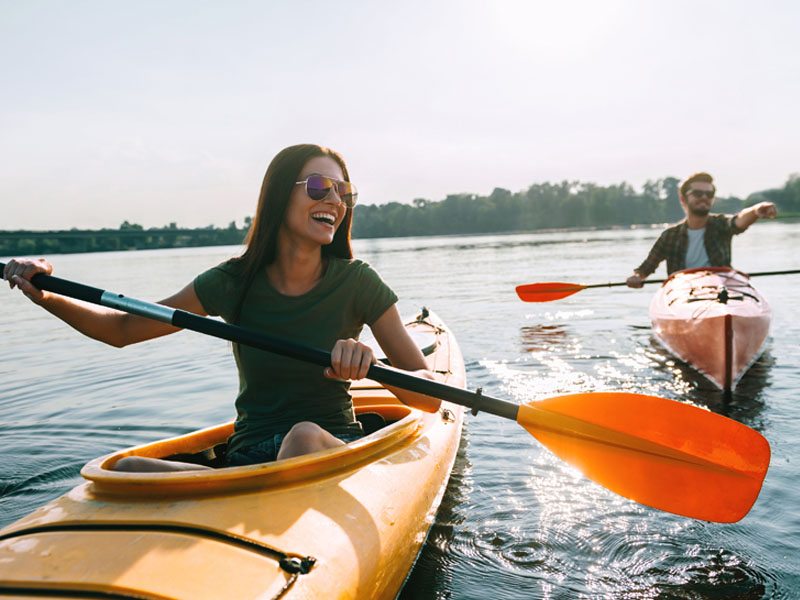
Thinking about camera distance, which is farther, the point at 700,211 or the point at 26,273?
the point at 700,211

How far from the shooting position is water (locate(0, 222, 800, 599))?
2832 mm

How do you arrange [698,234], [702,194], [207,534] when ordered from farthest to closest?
1. [698,234]
2. [702,194]
3. [207,534]

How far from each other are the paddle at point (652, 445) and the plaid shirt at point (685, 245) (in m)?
5.29

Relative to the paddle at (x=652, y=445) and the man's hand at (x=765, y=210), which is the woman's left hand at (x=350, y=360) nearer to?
the paddle at (x=652, y=445)

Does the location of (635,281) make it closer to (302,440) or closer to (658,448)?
(658,448)

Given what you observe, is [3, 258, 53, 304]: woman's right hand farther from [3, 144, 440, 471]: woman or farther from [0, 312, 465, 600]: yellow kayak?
[0, 312, 465, 600]: yellow kayak

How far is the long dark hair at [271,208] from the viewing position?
2613mm

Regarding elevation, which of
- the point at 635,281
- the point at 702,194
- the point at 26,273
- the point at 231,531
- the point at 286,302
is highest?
the point at 702,194

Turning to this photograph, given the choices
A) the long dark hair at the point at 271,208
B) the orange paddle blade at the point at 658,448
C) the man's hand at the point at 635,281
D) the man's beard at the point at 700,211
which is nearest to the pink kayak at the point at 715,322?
the man's hand at the point at 635,281

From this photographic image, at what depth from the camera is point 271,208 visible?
2646 millimetres

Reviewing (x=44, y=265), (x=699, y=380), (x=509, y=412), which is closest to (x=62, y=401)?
(x=44, y=265)

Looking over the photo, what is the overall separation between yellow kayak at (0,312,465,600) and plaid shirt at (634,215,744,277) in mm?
6251

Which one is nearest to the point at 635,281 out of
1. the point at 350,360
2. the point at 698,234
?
the point at 698,234

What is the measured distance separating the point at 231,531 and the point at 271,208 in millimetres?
1357
